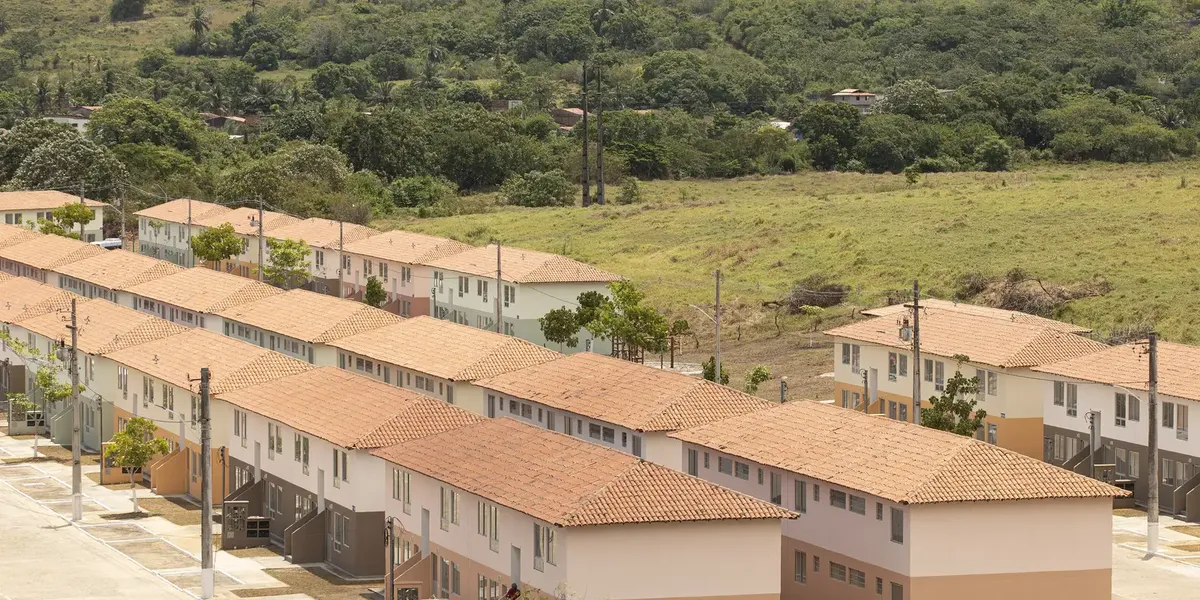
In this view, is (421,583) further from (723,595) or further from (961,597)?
(961,597)

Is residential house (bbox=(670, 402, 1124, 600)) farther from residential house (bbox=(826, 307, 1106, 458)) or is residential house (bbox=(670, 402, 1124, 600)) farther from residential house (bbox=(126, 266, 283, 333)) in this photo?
residential house (bbox=(126, 266, 283, 333))

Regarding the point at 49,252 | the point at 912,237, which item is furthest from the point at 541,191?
the point at 912,237

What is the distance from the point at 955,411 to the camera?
203 ft

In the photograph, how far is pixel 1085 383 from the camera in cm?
6494

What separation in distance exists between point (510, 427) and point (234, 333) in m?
40.2

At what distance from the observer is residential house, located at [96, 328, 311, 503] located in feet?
211

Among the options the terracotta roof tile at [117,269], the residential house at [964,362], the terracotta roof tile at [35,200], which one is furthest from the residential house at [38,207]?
the residential house at [964,362]

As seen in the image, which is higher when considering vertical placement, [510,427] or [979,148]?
[979,148]

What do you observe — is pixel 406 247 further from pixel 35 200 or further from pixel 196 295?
pixel 35 200

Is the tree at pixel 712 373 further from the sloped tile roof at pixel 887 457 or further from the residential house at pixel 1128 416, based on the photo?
the sloped tile roof at pixel 887 457

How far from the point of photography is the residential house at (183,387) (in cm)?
6438

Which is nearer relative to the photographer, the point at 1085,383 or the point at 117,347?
the point at 1085,383

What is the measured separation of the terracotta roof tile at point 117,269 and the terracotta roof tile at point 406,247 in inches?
441

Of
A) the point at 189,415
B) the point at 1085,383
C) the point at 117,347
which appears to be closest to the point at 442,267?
the point at 117,347
